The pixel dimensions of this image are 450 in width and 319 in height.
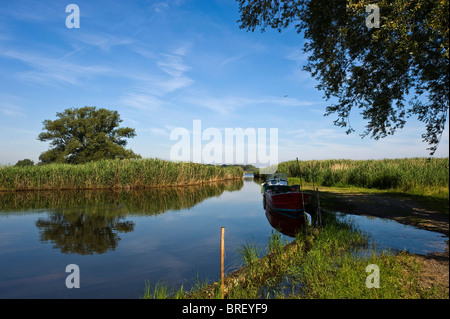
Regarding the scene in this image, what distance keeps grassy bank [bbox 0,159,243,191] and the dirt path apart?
23.1 metres

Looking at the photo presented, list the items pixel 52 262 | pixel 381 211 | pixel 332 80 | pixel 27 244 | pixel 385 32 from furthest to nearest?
pixel 381 211
pixel 332 80
pixel 27 244
pixel 52 262
pixel 385 32

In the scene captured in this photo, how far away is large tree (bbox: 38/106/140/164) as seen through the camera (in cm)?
4769

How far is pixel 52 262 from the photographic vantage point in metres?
8.61

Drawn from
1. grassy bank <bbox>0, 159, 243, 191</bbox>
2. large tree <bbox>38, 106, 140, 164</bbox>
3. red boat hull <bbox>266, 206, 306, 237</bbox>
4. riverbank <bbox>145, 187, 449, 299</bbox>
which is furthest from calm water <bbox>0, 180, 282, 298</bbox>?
large tree <bbox>38, 106, 140, 164</bbox>

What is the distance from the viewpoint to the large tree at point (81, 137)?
156 feet

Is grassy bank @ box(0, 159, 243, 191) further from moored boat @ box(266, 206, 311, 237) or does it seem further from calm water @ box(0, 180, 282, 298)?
moored boat @ box(266, 206, 311, 237)

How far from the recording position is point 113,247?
400 inches

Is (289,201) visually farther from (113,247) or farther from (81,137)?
(81,137)

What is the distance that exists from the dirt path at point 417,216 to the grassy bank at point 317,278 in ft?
0.72

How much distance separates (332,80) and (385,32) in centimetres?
378

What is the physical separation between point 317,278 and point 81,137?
5352 centimetres

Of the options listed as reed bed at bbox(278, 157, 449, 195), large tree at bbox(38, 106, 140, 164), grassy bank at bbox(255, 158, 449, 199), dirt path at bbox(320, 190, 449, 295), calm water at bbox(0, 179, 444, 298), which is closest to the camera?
dirt path at bbox(320, 190, 449, 295)

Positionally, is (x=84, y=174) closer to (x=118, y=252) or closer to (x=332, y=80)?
(x=118, y=252)
